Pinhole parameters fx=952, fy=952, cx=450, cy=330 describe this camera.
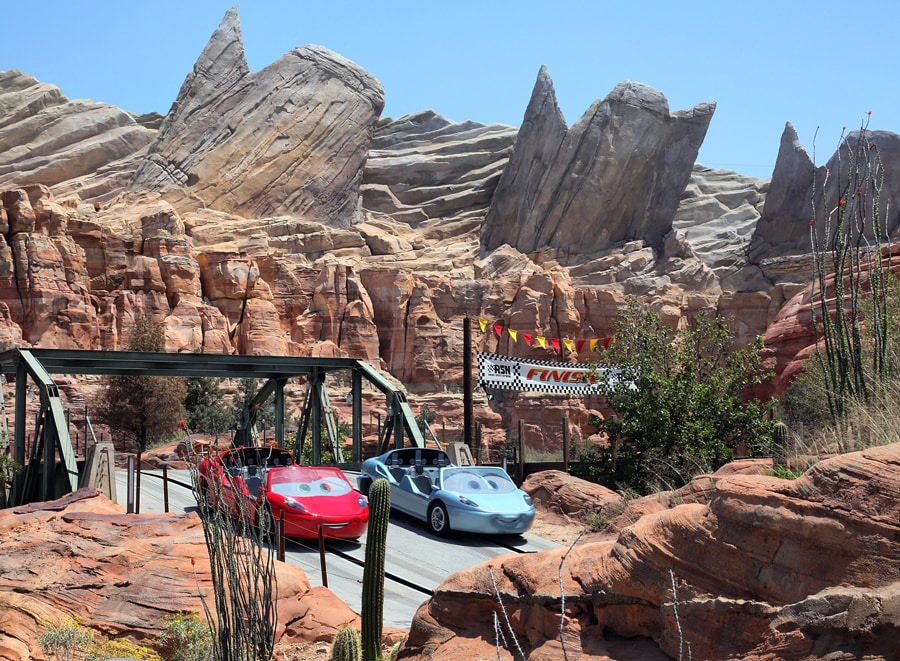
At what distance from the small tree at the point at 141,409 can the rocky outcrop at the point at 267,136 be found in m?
24.4

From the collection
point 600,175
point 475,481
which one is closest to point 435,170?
point 600,175

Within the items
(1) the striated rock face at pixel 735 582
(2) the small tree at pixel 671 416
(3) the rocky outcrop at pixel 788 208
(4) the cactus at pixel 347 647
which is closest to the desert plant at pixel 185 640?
(4) the cactus at pixel 347 647

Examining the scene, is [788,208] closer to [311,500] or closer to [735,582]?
[311,500]

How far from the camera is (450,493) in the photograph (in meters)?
16.8

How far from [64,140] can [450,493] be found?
247 ft

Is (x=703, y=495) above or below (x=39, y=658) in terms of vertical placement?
above

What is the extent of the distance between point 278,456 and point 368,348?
3518 centimetres

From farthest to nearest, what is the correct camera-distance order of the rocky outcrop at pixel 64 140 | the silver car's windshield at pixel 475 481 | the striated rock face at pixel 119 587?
the rocky outcrop at pixel 64 140 < the silver car's windshield at pixel 475 481 < the striated rock face at pixel 119 587

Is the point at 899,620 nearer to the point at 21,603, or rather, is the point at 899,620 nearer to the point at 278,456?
the point at 21,603

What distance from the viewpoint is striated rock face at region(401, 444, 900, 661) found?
18.9 ft

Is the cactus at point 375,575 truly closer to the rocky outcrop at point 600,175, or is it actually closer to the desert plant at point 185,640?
the desert plant at point 185,640

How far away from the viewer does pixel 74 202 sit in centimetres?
5725

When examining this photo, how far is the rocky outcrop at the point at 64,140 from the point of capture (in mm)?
76938

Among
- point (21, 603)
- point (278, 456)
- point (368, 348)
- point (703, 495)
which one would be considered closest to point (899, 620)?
point (703, 495)
